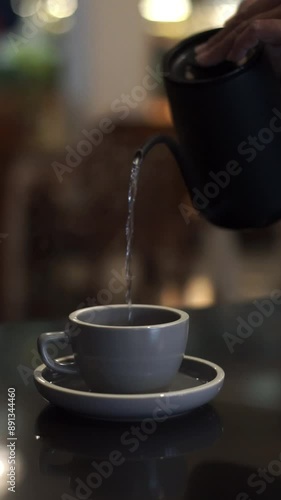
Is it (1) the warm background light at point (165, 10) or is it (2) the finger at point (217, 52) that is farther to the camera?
(1) the warm background light at point (165, 10)

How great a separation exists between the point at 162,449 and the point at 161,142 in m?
0.31

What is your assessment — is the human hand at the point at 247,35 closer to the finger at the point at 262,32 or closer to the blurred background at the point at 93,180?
the finger at the point at 262,32

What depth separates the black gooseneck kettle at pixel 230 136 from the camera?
678 mm

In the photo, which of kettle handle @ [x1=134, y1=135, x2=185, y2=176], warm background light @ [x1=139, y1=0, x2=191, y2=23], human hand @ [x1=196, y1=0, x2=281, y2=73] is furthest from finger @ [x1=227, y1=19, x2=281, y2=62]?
warm background light @ [x1=139, y1=0, x2=191, y2=23]

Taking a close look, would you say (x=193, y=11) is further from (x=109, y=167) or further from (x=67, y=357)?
(x=67, y=357)

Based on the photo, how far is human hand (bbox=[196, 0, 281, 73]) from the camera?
68cm

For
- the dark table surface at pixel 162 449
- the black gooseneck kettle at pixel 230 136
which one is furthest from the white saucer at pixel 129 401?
the black gooseneck kettle at pixel 230 136

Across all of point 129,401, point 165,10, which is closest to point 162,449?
point 129,401

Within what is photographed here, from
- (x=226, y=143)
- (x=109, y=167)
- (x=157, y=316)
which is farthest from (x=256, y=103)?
(x=109, y=167)

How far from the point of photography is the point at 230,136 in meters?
0.69

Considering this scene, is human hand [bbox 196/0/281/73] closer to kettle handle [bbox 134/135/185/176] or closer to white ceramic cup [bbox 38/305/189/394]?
kettle handle [bbox 134/135/185/176]

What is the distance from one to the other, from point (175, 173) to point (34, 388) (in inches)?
58.9

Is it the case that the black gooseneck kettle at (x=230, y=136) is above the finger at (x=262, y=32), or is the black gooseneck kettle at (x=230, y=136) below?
below

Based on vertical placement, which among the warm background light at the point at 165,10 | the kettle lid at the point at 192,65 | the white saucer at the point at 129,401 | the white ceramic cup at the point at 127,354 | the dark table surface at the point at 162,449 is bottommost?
the dark table surface at the point at 162,449
